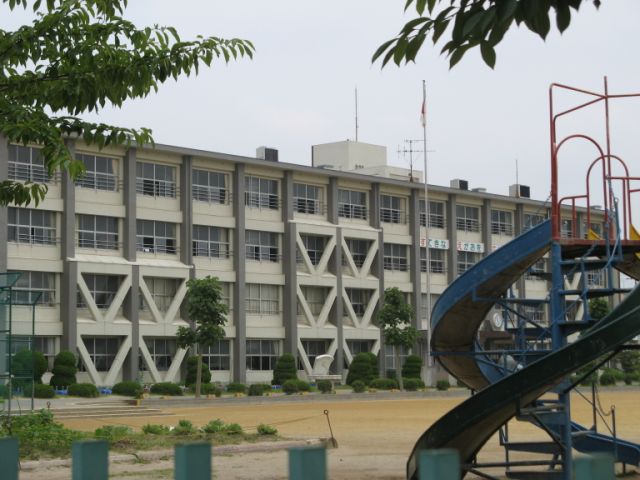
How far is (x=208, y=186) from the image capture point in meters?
63.2

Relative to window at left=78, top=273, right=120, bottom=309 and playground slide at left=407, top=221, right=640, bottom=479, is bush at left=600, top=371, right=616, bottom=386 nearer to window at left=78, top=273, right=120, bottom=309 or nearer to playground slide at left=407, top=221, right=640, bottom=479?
window at left=78, top=273, right=120, bottom=309

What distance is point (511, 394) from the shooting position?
44.8ft

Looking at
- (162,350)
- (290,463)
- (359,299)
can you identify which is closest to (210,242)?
(162,350)

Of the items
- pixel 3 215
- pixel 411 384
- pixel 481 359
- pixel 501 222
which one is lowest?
pixel 411 384

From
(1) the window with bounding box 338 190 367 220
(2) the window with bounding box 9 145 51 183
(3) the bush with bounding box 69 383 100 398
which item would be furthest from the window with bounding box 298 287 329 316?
(3) the bush with bounding box 69 383 100 398

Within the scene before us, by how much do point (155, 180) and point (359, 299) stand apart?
16.8 m

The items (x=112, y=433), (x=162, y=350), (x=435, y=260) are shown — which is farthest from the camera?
(x=435, y=260)

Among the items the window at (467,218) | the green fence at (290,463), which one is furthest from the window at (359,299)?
the green fence at (290,463)

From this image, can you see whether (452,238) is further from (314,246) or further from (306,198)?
(306,198)

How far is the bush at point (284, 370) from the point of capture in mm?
61406

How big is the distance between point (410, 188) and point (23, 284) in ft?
99.2

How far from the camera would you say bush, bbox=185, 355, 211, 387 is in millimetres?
56781

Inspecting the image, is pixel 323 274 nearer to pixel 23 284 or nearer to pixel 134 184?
pixel 134 184

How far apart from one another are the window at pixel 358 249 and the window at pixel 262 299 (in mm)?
5935
